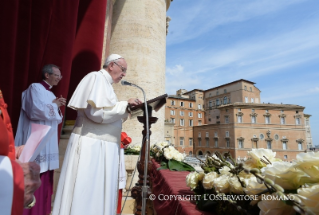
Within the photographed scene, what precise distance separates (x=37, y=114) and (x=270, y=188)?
244cm

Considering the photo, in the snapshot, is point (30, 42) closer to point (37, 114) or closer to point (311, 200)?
point (37, 114)

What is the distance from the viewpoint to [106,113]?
1.74m

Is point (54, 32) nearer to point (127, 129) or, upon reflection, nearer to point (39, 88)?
point (39, 88)

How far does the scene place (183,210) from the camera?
1.08 m

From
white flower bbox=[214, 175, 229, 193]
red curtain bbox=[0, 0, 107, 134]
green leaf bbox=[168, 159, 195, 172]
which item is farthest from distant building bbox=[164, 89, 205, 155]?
white flower bbox=[214, 175, 229, 193]

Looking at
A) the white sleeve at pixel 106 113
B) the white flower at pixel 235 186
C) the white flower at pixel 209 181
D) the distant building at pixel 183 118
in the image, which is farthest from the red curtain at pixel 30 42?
the distant building at pixel 183 118

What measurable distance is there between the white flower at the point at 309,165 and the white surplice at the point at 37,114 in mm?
2440

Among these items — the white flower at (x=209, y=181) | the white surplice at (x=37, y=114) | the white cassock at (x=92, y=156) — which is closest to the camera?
the white flower at (x=209, y=181)

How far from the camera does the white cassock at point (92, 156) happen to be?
161cm

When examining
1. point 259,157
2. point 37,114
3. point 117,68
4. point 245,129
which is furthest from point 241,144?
point 259,157

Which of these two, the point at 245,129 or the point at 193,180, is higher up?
the point at 245,129

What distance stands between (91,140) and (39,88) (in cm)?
116

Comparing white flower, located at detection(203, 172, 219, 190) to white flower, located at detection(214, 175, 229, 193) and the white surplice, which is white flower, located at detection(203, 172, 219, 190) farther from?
the white surplice

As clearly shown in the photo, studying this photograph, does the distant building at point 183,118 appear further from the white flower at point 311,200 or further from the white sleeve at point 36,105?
the white flower at point 311,200
